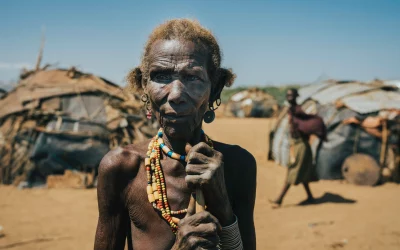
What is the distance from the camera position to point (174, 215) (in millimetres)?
1773

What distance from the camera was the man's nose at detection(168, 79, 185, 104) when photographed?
158 centimetres

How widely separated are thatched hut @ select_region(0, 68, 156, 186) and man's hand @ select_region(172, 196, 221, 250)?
7386 mm

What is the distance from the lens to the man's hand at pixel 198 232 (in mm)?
1404

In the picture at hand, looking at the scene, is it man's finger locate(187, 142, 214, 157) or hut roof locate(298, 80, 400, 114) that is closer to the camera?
man's finger locate(187, 142, 214, 157)

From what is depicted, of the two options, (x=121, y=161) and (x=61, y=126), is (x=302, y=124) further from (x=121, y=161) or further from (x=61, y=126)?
(x=121, y=161)

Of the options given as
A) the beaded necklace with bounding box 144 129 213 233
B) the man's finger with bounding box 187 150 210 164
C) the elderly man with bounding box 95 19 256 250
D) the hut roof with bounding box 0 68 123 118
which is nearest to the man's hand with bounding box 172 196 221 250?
the elderly man with bounding box 95 19 256 250

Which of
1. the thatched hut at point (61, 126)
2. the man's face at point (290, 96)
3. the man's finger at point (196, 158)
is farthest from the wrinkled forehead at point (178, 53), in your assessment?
the thatched hut at point (61, 126)

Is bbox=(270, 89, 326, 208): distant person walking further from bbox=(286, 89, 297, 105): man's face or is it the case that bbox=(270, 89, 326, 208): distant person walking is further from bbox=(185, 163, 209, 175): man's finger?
bbox=(185, 163, 209, 175): man's finger

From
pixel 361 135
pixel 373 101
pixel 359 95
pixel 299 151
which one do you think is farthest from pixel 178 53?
pixel 359 95

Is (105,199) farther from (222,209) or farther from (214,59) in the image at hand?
(214,59)

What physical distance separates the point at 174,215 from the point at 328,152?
27.0 feet

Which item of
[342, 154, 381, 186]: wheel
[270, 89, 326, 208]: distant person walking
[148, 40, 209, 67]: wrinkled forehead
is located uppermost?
[148, 40, 209, 67]: wrinkled forehead

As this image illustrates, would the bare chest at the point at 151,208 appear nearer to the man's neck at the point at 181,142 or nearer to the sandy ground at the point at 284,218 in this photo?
the man's neck at the point at 181,142

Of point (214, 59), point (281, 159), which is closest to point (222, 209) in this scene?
point (214, 59)
